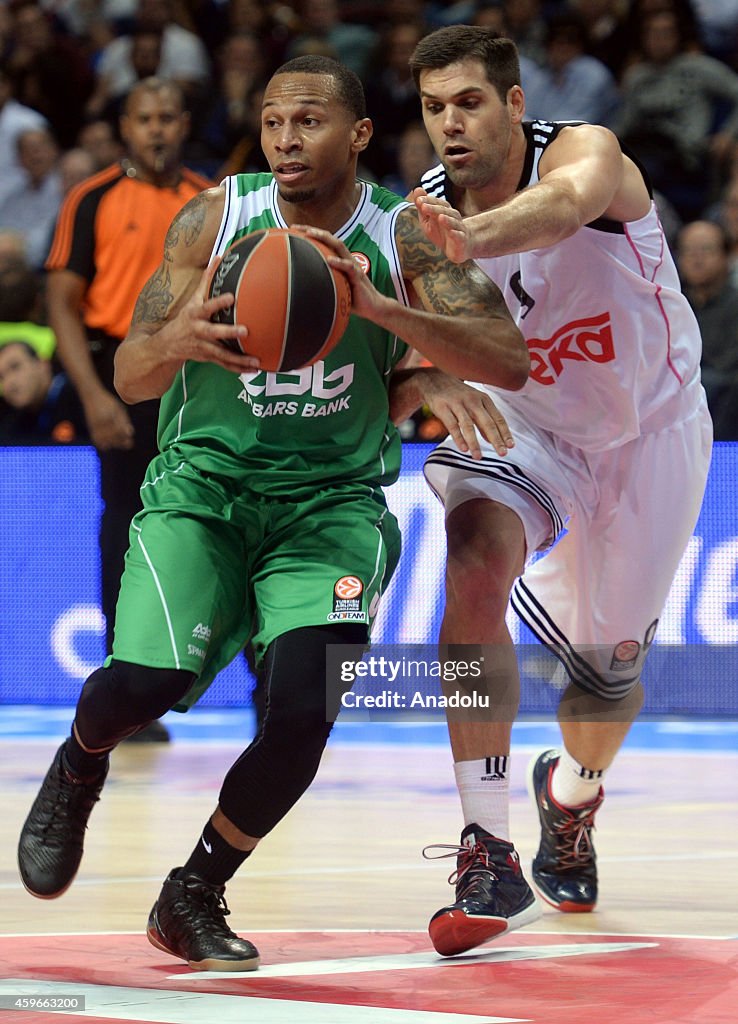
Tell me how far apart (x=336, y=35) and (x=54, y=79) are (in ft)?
6.69

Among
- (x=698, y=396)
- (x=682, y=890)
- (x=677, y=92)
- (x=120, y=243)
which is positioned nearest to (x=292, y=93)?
(x=698, y=396)

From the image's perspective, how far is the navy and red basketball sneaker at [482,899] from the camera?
3.76 m

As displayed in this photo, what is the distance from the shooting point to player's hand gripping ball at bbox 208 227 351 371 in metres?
3.49

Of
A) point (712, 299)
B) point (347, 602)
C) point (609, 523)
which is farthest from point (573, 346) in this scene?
point (712, 299)

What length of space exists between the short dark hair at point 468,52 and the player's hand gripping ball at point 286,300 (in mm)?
843

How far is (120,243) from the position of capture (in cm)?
711

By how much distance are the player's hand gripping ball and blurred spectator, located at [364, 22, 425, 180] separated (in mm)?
7368

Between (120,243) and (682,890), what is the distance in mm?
3817

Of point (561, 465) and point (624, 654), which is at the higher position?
point (561, 465)

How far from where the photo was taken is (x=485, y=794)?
4074 millimetres

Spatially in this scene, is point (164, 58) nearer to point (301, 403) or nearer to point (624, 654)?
point (624, 654)

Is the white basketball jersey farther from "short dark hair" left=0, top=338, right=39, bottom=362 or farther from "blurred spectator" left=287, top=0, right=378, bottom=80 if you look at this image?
"blurred spectator" left=287, top=0, right=378, bottom=80

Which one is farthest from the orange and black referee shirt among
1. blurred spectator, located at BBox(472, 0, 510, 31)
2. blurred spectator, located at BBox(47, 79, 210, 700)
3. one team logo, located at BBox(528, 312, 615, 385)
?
blurred spectator, located at BBox(472, 0, 510, 31)

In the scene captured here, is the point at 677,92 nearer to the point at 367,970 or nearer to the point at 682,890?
the point at 682,890
